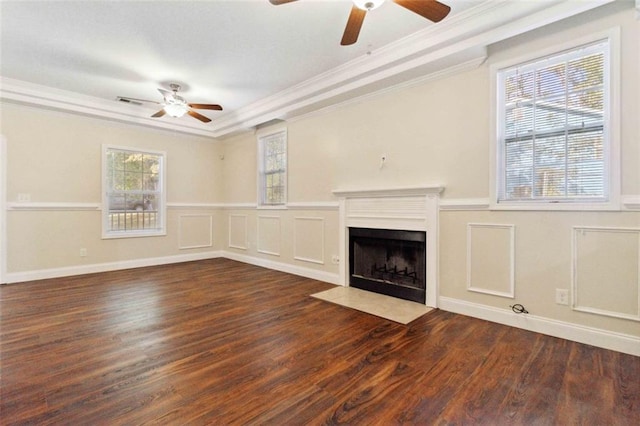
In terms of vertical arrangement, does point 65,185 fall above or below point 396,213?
above

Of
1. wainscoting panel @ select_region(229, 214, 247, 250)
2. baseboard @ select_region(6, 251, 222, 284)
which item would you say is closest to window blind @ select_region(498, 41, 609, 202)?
wainscoting panel @ select_region(229, 214, 247, 250)

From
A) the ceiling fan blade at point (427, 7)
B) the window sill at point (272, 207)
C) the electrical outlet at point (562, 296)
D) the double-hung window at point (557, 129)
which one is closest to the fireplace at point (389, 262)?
the double-hung window at point (557, 129)

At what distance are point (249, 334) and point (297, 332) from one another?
42cm

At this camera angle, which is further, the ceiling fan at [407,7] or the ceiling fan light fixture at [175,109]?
the ceiling fan light fixture at [175,109]

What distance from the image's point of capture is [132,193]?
5656 millimetres

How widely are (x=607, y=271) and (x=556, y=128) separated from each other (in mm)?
1258

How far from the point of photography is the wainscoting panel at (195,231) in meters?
6.24

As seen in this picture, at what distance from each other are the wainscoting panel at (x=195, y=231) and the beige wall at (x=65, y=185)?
0.22 feet

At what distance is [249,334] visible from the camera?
266cm

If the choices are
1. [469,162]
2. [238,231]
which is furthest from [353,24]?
[238,231]

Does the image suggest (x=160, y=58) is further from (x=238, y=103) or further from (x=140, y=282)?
(x=140, y=282)

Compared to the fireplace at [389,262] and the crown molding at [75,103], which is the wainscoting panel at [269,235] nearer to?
the fireplace at [389,262]

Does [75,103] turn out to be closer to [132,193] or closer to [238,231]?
[132,193]

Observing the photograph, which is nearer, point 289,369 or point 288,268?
point 289,369
